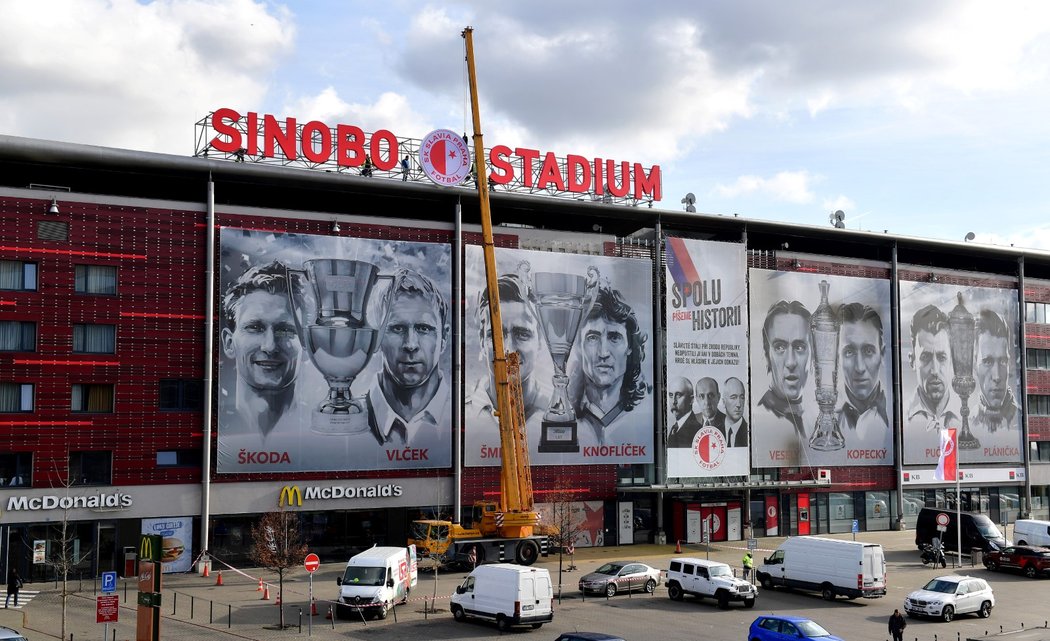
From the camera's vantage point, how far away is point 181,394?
5766 cm

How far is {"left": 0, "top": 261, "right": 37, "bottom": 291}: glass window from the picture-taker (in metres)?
54.3

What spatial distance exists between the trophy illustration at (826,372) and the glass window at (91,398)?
49.1 m

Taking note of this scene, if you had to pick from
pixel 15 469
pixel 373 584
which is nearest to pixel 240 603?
pixel 373 584

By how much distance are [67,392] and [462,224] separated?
83.5 feet

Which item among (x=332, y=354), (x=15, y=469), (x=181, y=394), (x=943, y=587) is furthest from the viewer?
(x=332, y=354)

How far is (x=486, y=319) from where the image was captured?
6594cm

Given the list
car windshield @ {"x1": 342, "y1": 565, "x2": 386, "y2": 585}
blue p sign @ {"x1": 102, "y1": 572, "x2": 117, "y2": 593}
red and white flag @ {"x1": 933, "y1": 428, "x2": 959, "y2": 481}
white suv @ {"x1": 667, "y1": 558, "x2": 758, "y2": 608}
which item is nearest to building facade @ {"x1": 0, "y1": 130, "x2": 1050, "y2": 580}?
red and white flag @ {"x1": 933, "y1": 428, "x2": 959, "y2": 481}

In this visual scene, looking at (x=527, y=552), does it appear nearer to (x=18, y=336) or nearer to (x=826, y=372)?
(x=18, y=336)

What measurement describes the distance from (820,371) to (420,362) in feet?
105

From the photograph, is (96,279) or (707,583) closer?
(707,583)

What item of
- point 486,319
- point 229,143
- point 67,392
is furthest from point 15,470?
point 486,319

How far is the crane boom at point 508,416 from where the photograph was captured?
59.3 m

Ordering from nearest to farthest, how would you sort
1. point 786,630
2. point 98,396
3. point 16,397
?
point 786,630 → point 16,397 → point 98,396

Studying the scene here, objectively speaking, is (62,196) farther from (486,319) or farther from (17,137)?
(486,319)
